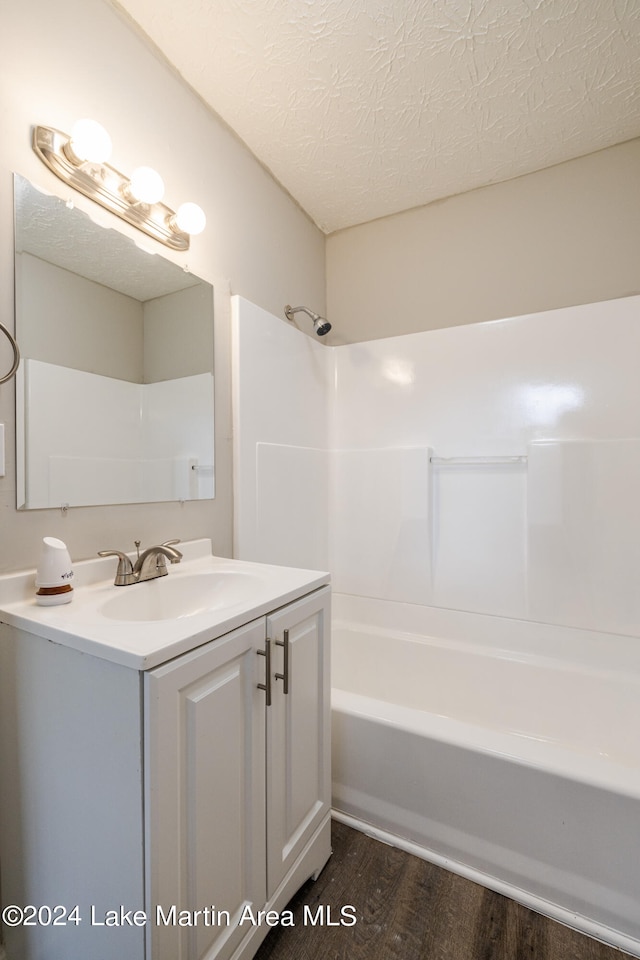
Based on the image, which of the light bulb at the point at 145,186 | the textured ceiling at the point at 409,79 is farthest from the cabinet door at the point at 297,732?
the textured ceiling at the point at 409,79

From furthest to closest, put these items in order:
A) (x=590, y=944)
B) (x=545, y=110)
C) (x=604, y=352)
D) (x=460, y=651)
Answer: (x=460, y=651) → (x=604, y=352) → (x=545, y=110) → (x=590, y=944)

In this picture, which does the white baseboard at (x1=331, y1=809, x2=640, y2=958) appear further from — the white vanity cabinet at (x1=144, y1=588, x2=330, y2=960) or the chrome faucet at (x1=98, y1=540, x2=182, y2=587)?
the chrome faucet at (x1=98, y1=540, x2=182, y2=587)

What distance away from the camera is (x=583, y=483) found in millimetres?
1724

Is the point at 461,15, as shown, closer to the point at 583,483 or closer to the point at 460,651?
the point at 583,483

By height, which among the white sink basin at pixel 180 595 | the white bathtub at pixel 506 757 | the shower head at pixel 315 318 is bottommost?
the white bathtub at pixel 506 757

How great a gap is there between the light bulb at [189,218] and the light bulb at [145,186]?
129 millimetres

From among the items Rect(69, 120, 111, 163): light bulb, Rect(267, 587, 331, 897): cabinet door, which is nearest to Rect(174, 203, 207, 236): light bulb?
Rect(69, 120, 111, 163): light bulb

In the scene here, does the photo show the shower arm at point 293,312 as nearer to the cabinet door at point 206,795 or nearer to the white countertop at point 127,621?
the white countertop at point 127,621

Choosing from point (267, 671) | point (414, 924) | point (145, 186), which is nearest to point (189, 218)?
point (145, 186)

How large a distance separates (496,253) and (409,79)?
0.79m

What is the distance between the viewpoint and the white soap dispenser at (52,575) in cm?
94

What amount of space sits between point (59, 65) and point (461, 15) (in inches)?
43.9

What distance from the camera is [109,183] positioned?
1.17 m

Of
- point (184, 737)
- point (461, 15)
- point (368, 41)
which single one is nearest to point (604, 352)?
point (461, 15)
